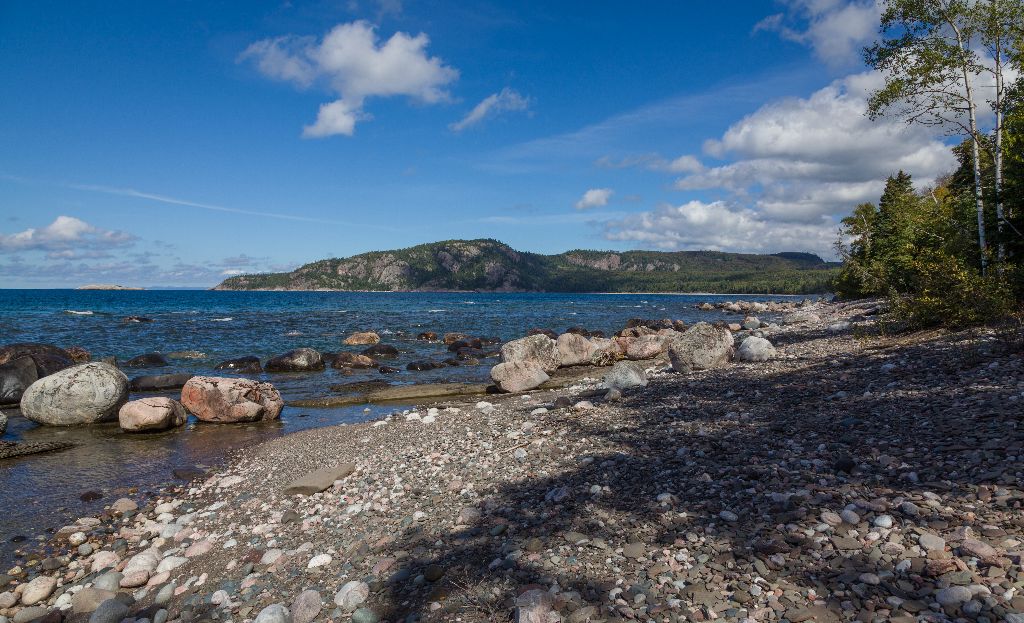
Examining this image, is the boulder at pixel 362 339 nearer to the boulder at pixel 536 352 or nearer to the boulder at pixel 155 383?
the boulder at pixel 155 383

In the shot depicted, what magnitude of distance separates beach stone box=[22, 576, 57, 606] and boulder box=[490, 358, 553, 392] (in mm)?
13422

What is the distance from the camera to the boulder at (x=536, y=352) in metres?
22.6

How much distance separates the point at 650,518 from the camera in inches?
209

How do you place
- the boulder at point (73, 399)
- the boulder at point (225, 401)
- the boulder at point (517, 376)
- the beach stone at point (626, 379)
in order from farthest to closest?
the boulder at point (517, 376), the boulder at point (225, 401), the beach stone at point (626, 379), the boulder at point (73, 399)

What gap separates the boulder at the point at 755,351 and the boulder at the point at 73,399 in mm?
19003

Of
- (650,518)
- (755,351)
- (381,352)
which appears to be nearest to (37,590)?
(650,518)

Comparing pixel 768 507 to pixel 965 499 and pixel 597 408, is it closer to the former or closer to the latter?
pixel 965 499

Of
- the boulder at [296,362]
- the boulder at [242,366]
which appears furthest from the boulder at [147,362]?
the boulder at [296,362]

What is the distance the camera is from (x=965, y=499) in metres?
4.49

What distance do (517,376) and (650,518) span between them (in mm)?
13610

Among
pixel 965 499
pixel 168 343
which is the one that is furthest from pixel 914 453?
pixel 168 343

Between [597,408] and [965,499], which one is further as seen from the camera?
[597,408]

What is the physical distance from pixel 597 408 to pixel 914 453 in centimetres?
619

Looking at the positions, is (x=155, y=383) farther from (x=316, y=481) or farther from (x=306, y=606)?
(x=306, y=606)
